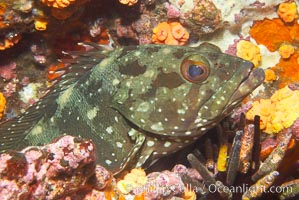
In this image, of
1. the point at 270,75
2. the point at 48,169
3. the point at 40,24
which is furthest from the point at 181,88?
the point at 40,24

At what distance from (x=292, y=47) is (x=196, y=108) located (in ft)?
6.87

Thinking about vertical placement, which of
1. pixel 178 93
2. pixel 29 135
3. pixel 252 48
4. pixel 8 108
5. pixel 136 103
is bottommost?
pixel 8 108

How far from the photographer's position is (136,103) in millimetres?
4020

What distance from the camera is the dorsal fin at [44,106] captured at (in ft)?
13.6

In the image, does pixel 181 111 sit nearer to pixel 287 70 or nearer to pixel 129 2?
pixel 129 2

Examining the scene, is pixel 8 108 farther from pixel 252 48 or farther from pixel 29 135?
pixel 252 48

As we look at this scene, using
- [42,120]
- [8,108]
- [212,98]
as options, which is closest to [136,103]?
[212,98]

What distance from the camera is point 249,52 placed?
16.9ft

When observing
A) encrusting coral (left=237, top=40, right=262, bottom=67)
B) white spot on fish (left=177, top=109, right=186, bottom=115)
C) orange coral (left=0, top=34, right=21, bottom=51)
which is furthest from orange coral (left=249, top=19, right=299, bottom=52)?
orange coral (left=0, top=34, right=21, bottom=51)

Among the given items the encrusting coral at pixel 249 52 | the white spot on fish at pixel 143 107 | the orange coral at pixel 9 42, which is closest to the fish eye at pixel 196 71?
the white spot on fish at pixel 143 107

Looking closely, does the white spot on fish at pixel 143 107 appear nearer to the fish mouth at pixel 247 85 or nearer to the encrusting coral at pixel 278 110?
the fish mouth at pixel 247 85

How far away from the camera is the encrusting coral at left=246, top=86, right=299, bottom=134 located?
14.9ft

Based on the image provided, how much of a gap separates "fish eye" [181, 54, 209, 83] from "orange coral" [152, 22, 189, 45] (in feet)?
4.07

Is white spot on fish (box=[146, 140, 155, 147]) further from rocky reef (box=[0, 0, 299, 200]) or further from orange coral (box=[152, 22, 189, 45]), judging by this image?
orange coral (box=[152, 22, 189, 45])
